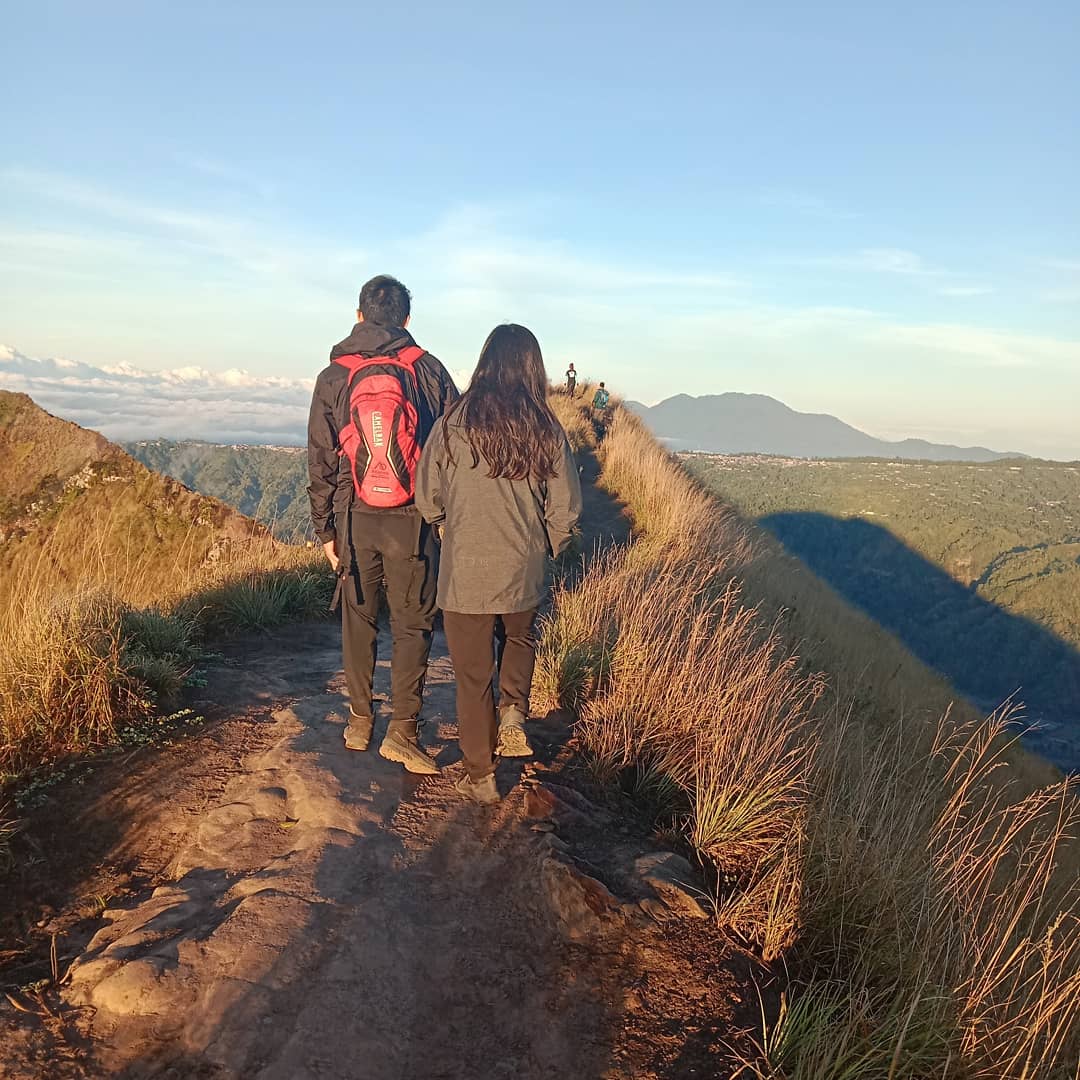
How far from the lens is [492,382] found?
2869 mm

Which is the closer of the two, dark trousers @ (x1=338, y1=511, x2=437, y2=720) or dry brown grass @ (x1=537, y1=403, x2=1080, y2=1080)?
dry brown grass @ (x1=537, y1=403, x2=1080, y2=1080)

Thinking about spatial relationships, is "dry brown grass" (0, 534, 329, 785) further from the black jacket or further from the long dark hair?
the long dark hair

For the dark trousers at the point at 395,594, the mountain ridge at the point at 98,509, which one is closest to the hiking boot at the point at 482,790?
the dark trousers at the point at 395,594

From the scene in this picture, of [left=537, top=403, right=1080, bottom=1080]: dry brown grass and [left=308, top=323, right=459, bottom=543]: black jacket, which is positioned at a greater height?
[left=308, top=323, right=459, bottom=543]: black jacket

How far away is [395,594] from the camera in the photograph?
3.32 m

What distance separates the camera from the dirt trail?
198cm

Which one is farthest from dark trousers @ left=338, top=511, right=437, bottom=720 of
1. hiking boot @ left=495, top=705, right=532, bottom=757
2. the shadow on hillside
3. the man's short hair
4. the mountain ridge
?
the shadow on hillside

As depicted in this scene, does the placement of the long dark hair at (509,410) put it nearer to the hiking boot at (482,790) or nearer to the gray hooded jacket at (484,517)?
the gray hooded jacket at (484,517)

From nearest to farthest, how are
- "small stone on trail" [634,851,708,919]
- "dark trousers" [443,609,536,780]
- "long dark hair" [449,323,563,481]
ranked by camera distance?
"small stone on trail" [634,851,708,919], "long dark hair" [449,323,563,481], "dark trousers" [443,609,536,780]

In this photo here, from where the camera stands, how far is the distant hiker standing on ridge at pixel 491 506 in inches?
112

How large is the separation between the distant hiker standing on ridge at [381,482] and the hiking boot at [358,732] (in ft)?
0.53

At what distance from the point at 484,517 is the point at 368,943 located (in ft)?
5.15

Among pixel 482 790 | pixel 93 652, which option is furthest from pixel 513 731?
pixel 93 652

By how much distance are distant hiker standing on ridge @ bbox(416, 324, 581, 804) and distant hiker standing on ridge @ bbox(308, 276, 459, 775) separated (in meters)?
0.22
